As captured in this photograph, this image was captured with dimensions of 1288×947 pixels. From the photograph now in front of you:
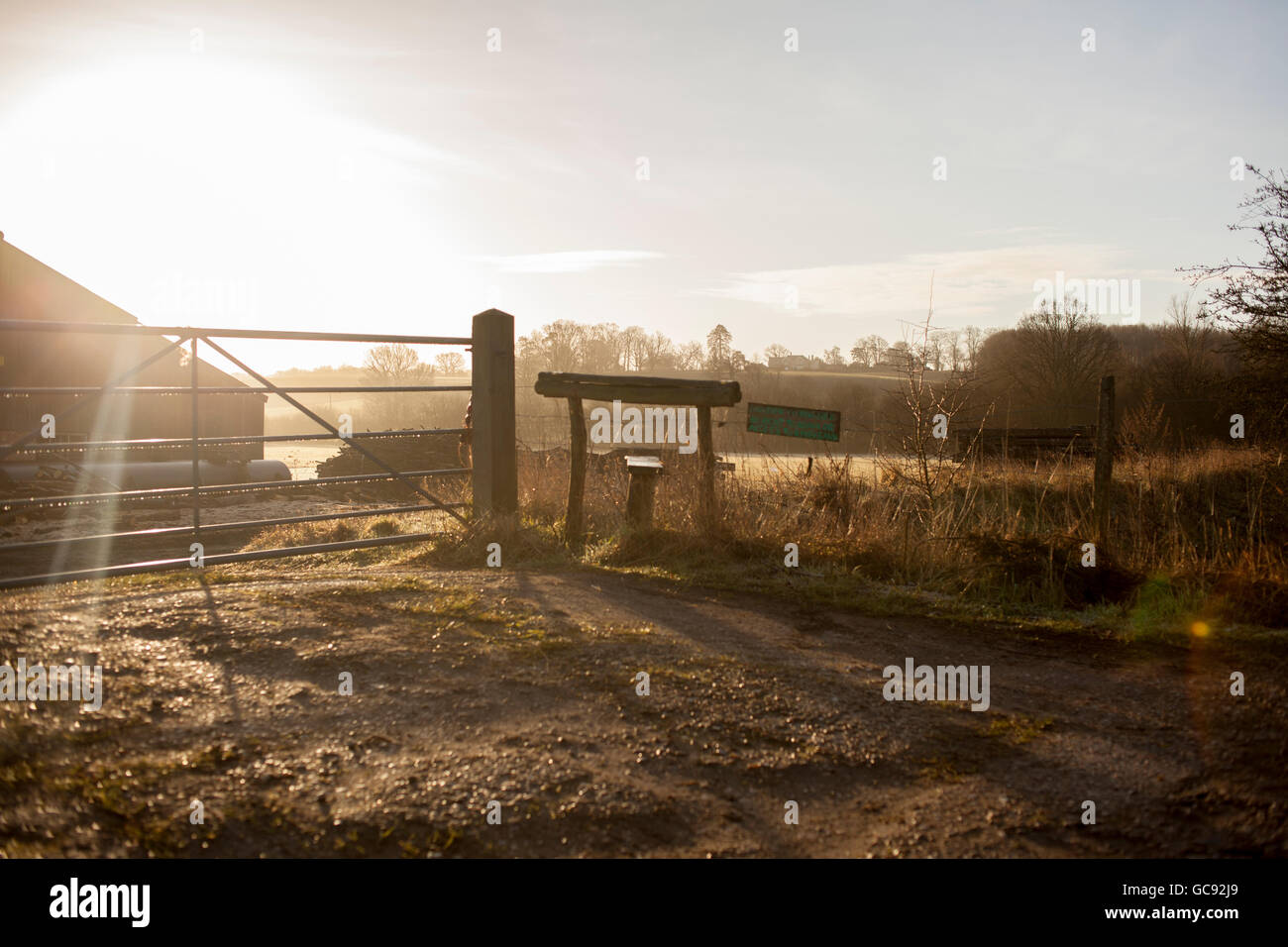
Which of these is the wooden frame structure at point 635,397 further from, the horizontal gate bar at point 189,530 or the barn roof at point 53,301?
the barn roof at point 53,301

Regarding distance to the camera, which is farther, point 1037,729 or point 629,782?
point 1037,729

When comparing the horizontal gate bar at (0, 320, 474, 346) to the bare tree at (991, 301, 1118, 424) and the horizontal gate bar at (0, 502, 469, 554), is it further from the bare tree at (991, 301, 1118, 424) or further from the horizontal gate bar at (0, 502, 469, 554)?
the bare tree at (991, 301, 1118, 424)

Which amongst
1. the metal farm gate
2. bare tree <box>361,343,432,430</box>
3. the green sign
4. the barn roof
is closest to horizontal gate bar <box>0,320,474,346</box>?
the metal farm gate

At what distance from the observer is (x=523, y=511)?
8367 mm

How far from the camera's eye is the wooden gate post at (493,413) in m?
6.91

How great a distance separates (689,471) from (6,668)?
561cm

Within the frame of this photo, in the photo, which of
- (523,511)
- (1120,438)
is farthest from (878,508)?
(1120,438)

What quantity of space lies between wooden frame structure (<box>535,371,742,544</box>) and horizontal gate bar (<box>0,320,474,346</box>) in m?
0.98

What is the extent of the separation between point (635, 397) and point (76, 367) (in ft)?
84.0

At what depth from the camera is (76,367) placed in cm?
2534

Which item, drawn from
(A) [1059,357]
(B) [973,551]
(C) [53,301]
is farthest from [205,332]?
(A) [1059,357]

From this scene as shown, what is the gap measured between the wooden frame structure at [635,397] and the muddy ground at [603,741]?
8.66 feet

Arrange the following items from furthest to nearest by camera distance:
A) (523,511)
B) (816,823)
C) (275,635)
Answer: (523,511)
(275,635)
(816,823)
